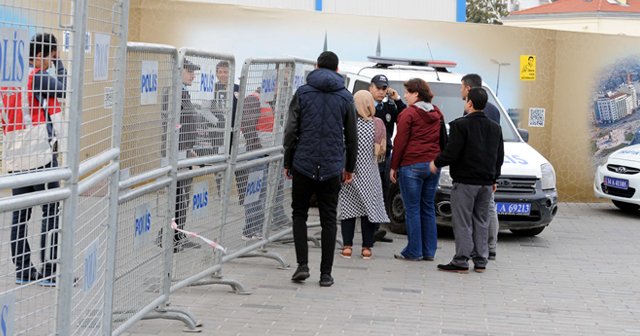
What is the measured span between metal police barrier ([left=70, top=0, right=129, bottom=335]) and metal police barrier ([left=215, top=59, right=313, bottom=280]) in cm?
331

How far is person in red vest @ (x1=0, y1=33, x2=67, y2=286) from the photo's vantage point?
154 inches

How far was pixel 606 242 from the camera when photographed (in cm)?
1338

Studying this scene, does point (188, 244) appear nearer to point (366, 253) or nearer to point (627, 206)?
point (366, 253)

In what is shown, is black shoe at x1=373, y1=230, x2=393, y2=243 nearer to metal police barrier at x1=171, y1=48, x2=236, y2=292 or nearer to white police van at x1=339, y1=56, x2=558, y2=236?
white police van at x1=339, y1=56, x2=558, y2=236

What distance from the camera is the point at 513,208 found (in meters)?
12.5

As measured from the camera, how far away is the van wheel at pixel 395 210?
506 inches

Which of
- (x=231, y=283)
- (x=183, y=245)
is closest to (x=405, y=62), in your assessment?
(x=231, y=283)

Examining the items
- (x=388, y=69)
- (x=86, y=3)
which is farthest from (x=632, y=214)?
(x=86, y=3)

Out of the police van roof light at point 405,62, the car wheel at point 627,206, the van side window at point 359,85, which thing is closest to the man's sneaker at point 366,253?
the van side window at point 359,85

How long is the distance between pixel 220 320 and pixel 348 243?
3489 millimetres

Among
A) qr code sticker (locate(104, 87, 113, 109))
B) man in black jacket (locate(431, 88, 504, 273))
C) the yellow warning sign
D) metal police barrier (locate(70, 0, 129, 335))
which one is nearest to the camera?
metal police barrier (locate(70, 0, 129, 335))

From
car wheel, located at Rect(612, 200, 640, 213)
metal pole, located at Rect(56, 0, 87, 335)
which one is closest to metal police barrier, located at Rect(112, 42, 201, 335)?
metal pole, located at Rect(56, 0, 87, 335)

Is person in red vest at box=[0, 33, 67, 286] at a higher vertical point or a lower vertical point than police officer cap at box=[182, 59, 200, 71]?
lower

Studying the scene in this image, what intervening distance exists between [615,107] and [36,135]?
14.5 metres
